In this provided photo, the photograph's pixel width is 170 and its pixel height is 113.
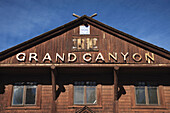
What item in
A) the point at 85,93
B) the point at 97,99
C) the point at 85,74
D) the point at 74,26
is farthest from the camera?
the point at 74,26

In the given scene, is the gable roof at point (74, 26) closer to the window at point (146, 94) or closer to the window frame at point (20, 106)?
the window frame at point (20, 106)

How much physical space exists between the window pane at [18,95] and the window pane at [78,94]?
4.09 metres

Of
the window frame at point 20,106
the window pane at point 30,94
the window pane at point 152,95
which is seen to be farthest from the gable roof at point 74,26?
the window pane at point 30,94

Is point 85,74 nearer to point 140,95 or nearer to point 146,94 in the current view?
point 140,95

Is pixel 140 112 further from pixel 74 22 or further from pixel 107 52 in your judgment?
pixel 74 22

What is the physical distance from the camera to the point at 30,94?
1570 centimetres

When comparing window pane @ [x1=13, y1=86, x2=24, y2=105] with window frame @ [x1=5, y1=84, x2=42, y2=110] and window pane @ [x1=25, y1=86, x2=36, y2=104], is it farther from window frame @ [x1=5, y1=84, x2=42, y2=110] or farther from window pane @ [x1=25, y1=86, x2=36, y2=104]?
window pane @ [x1=25, y1=86, x2=36, y2=104]

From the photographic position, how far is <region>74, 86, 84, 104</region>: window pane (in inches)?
609

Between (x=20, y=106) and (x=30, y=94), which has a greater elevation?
(x=30, y=94)

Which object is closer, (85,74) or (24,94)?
(24,94)

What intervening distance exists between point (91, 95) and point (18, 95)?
18.2ft

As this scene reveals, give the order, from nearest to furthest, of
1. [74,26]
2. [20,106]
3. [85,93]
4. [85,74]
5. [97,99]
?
[20,106]
[97,99]
[85,93]
[85,74]
[74,26]

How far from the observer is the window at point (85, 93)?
15.5m

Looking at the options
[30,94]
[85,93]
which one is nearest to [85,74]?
[85,93]
